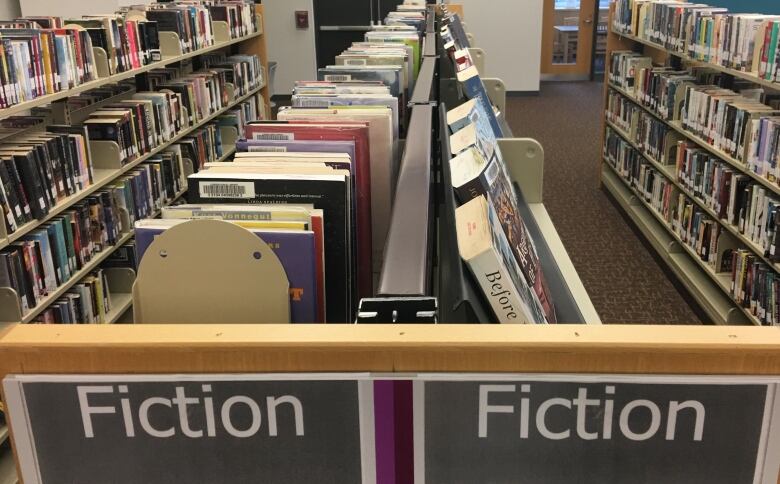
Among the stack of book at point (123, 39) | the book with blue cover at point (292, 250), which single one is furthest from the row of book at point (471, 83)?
the stack of book at point (123, 39)

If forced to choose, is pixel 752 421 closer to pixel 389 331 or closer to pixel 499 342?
pixel 499 342

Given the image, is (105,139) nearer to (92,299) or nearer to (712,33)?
(92,299)

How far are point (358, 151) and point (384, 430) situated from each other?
0.87m

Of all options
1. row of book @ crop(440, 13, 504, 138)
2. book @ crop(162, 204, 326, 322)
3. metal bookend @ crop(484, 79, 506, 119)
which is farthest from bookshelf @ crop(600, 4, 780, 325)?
book @ crop(162, 204, 326, 322)

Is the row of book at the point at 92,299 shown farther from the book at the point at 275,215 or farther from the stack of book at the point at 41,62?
the book at the point at 275,215

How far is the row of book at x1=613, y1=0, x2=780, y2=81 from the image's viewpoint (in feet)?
10.7

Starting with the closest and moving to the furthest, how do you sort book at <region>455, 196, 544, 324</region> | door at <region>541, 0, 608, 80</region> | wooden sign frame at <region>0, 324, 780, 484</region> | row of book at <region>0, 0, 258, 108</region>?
wooden sign frame at <region>0, 324, 780, 484</region> < book at <region>455, 196, 544, 324</region> < row of book at <region>0, 0, 258, 108</region> < door at <region>541, 0, 608, 80</region>

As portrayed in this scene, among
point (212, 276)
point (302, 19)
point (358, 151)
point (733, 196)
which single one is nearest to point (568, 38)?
point (302, 19)

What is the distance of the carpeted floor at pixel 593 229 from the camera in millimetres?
4023

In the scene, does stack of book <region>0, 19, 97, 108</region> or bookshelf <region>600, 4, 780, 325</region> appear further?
bookshelf <region>600, 4, 780, 325</region>

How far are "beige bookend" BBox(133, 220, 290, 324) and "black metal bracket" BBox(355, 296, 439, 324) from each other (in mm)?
278

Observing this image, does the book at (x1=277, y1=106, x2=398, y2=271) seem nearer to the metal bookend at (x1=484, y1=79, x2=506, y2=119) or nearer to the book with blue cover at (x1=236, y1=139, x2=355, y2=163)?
the book with blue cover at (x1=236, y1=139, x2=355, y2=163)

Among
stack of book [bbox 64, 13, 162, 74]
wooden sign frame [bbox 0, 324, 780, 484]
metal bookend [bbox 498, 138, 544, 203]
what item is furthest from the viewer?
stack of book [bbox 64, 13, 162, 74]

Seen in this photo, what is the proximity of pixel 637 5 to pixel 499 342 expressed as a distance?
5.33 m
